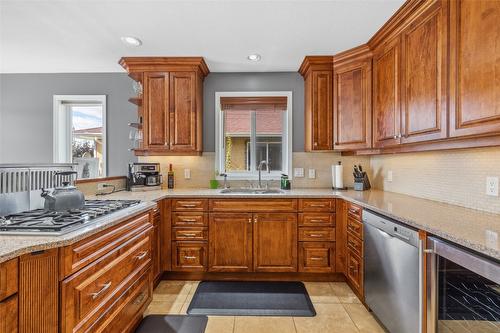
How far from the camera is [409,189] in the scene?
2451mm

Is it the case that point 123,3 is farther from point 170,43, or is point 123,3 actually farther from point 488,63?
point 488,63

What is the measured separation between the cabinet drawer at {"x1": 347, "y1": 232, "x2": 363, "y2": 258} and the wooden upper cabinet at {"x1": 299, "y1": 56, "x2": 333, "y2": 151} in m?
1.06

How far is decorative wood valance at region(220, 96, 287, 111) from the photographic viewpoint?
327 centimetres

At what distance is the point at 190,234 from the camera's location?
2.62 meters

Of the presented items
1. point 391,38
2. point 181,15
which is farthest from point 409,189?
point 181,15

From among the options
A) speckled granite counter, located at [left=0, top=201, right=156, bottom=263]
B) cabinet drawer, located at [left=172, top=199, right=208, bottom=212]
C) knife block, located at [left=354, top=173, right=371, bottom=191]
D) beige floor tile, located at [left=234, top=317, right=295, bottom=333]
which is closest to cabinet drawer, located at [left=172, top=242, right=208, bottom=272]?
cabinet drawer, located at [left=172, top=199, right=208, bottom=212]

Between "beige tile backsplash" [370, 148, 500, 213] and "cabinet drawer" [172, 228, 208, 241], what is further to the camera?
"cabinet drawer" [172, 228, 208, 241]

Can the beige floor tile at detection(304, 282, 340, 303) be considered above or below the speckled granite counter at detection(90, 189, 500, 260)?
below

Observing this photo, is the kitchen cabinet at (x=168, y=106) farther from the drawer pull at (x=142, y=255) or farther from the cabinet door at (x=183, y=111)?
the drawer pull at (x=142, y=255)

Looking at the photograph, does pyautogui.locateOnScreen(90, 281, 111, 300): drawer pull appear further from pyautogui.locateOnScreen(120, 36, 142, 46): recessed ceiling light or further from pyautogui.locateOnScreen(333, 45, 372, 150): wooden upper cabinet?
pyautogui.locateOnScreen(333, 45, 372, 150): wooden upper cabinet

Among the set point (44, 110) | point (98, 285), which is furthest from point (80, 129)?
point (98, 285)

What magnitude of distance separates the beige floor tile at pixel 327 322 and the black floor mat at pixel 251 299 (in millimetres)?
60

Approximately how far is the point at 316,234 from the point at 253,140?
1.45 meters

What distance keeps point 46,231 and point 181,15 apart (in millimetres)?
1806
